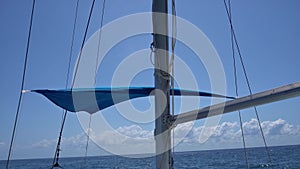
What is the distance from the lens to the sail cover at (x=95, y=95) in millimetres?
3172

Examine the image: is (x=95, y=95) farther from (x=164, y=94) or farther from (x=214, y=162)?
(x=214, y=162)

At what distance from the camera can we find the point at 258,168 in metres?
32.3

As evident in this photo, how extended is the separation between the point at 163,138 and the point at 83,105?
63.9 inches

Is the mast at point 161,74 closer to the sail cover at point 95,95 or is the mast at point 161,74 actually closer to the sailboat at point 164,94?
the sailboat at point 164,94

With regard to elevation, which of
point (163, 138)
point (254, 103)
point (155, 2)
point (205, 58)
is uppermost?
point (155, 2)

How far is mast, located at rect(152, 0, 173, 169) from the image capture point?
2311mm

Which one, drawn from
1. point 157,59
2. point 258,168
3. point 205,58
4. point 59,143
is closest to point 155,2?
point 157,59

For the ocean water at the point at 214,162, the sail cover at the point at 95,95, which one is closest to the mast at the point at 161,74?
the sail cover at the point at 95,95

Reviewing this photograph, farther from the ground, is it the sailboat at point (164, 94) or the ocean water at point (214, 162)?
the ocean water at point (214, 162)

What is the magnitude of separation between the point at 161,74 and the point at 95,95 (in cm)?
121

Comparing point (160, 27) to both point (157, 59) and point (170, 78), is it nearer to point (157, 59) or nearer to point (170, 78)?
point (157, 59)

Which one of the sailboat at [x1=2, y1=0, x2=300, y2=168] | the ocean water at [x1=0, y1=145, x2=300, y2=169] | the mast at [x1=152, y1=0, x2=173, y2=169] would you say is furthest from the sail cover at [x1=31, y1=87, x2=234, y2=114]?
the ocean water at [x1=0, y1=145, x2=300, y2=169]

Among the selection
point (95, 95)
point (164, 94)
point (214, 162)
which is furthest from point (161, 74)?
point (214, 162)

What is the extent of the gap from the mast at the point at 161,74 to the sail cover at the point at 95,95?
2.10 ft
